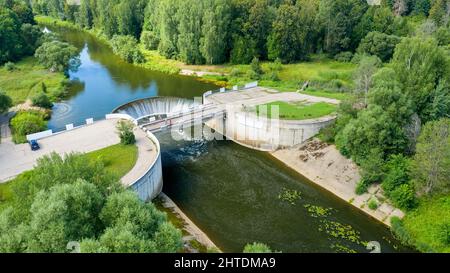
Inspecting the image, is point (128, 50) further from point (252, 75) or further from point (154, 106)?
point (154, 106)

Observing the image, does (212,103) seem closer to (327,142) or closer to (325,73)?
(327,142)

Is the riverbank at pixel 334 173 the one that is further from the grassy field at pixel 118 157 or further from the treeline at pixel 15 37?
the treeline at pixel 15 37

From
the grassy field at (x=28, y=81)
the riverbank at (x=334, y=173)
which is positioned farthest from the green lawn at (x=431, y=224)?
the grassy field at (x=28, y=81)

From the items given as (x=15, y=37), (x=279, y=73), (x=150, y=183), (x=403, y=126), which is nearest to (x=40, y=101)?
(x=150, y=183)

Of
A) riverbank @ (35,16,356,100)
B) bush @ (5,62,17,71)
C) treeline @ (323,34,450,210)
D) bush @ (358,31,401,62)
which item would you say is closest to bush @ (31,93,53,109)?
bush @ (5,62,17,71)

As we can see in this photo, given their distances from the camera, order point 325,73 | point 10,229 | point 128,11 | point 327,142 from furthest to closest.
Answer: point 128,11 < point 325,73 < point 327,142 < point 10,229

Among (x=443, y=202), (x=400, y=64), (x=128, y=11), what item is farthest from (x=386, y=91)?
(x=128, y=11)
